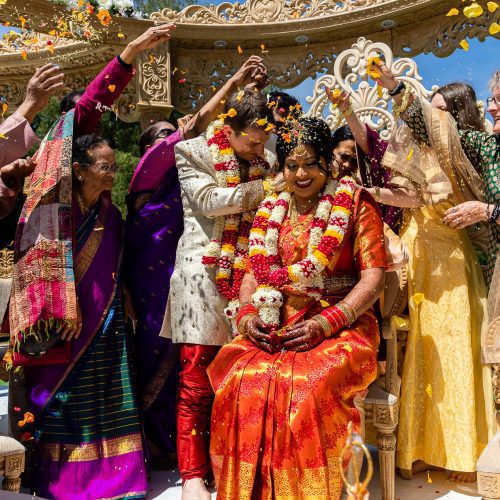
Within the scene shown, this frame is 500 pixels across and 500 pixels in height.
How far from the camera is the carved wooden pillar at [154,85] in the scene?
5.19 m

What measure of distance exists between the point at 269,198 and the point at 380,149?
0.79 m

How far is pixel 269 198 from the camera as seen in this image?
334cm

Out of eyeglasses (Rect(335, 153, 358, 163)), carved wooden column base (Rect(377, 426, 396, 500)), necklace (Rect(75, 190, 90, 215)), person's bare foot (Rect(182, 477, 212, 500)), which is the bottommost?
person's bare foot (Rect(182, 477, 212, 500))

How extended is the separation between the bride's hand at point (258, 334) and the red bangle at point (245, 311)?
2.1 inches

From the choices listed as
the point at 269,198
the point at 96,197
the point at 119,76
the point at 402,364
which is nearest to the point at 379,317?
the point at 402,364

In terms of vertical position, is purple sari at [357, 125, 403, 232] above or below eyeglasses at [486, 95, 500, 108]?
below

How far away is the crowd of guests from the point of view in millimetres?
3148

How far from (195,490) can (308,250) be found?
4.34ft

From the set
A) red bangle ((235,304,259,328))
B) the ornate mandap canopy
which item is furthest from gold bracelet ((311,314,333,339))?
the ornate mandap canopy

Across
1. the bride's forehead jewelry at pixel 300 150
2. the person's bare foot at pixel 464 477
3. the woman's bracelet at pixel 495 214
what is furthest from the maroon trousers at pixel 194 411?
the woman's bracelet at pixel 495 214

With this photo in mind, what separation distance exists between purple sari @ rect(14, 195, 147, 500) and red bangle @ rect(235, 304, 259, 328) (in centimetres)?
74

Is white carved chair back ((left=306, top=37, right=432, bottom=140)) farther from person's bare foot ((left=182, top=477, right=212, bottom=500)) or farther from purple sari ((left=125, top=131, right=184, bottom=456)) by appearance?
person's bare foot ((left=182, top=477, right=212, bottom=500))

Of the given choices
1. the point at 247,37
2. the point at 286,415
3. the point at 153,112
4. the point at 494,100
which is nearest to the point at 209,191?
the point at 286,415

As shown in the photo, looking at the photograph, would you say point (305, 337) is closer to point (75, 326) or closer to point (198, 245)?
→ point (198, 245)
